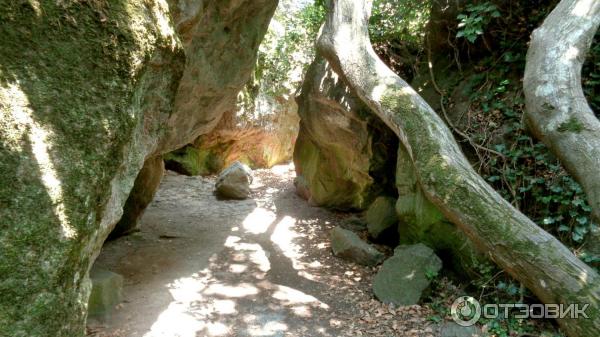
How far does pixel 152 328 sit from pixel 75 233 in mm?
2167

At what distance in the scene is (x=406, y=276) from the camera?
4.68 m

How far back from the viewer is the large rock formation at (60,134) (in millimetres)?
1778

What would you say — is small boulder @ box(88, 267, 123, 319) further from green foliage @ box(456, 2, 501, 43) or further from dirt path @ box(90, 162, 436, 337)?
green foliage @ box(456, 2, 501, 43)

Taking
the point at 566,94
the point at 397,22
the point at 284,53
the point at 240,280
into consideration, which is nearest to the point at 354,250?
the point at 240,280

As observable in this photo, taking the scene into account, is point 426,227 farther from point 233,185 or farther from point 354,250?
point 233,185

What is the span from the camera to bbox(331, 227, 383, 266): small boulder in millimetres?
5602

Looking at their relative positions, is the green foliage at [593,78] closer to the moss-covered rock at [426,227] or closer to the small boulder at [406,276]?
the moss-covered rock at [426,227]

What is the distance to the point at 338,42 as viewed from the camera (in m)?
4.88

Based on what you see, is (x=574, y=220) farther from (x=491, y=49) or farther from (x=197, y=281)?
(x=197, y=281)

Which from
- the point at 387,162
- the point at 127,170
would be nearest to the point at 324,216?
the point at 387,162

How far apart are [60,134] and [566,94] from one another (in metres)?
3.12

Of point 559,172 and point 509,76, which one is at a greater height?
point 509,76

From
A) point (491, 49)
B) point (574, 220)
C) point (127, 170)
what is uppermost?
point (491, 49)

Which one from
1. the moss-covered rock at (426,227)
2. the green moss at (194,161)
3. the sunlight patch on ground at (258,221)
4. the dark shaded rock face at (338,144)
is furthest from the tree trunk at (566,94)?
the green moss at (194,161)
